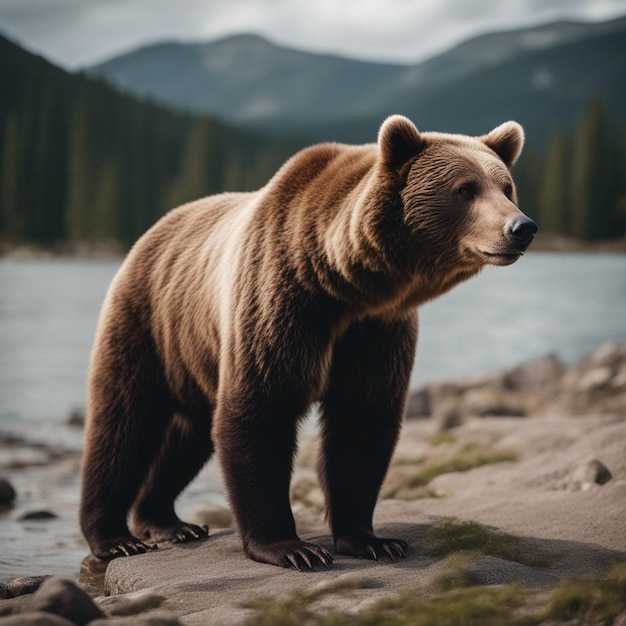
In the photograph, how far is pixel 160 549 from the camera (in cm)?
550

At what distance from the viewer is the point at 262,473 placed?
185 inches

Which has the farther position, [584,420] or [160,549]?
[584,420]

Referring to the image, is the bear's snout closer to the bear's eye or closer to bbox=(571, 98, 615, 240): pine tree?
the bear's eye

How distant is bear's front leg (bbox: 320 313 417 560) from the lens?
4820 millimetres

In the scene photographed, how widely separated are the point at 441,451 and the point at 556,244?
206 feet

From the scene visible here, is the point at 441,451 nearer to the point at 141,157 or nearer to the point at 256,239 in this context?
the point at 256,239

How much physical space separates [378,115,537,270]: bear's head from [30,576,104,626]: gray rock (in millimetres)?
2225

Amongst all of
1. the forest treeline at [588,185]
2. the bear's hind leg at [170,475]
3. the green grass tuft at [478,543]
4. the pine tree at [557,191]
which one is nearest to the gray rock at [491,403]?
the bear's hind leg at [170,475]

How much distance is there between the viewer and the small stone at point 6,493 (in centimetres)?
839

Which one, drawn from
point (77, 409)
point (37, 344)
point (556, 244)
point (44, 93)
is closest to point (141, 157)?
point (44, 93)

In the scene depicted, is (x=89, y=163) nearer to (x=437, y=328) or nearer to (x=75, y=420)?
(x=437, y=328)

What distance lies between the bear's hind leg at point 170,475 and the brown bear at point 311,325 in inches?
7.5

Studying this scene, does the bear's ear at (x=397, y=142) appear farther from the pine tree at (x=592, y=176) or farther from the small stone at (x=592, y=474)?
the pine tree at (x=592, y=176)

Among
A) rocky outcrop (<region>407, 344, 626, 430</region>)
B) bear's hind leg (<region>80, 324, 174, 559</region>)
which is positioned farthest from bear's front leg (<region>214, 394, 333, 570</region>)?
rocky outcrop (<region>407, 344, 626, 430</region>)
